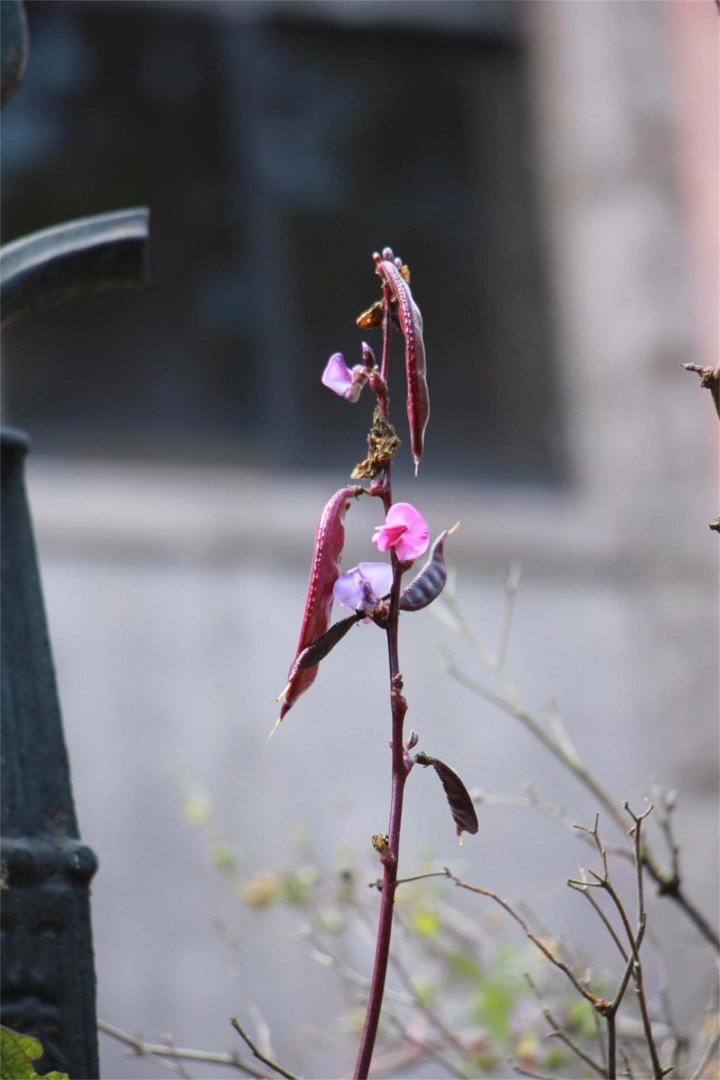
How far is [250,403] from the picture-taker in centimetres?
235

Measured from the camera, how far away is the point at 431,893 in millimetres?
1145

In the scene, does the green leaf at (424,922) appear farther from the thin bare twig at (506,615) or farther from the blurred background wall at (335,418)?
the blurred background wall at (335,418)

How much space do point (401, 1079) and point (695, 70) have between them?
5.81 ft

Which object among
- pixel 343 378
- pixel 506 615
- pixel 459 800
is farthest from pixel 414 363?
pixel 506 615

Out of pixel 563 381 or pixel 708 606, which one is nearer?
pixel 708 606

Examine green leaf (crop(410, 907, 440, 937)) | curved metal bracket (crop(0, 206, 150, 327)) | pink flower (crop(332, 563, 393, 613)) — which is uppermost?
curved metal bracket (crop(0, 206, 150, 327))

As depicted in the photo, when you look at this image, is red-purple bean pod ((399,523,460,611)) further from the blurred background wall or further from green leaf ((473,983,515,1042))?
the blurred background wall

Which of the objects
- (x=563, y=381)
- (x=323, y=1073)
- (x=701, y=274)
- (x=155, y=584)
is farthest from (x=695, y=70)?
(x=323, y=1073)

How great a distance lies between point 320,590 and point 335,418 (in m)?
1.98

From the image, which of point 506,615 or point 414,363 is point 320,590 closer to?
point 414,363

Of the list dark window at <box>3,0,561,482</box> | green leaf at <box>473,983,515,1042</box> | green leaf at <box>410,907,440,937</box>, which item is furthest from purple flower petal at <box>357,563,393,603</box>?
dark window at <box>3,0,561,482</box>

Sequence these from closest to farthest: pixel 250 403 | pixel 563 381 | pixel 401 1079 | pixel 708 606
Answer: pixel 401 1079 < pixel 708 606 < pixel 250 403 < pixel 563 381

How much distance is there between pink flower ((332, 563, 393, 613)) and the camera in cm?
42

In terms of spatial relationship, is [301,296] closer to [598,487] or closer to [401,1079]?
[598,487]
